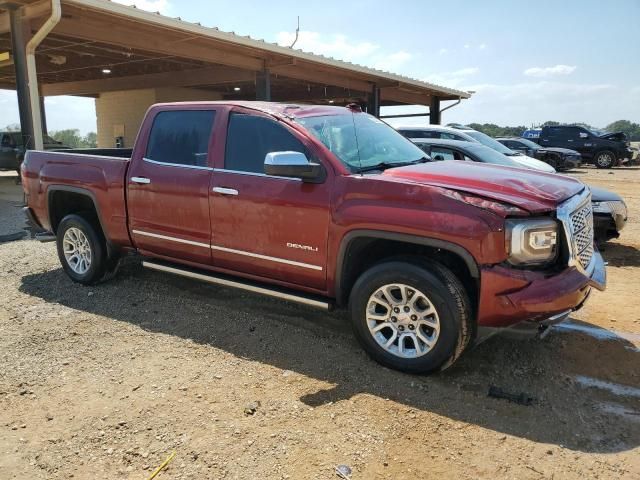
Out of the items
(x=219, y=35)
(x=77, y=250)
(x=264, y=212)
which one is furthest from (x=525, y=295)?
(x=219, y=35)

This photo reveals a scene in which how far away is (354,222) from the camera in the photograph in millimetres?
3693

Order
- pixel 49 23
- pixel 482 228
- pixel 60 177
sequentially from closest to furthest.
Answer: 1. pixel 482 228
2. pixel 60 177
3. pixel 49 23

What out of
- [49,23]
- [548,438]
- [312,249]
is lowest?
[548,438]

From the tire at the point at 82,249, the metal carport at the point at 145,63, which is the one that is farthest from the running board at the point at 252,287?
the metal carport at the point at 145,63

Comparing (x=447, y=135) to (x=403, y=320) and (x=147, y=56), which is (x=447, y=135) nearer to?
(x=403, y=320)

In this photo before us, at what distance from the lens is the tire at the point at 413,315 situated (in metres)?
3.43

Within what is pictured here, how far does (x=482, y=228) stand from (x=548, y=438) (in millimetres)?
1246

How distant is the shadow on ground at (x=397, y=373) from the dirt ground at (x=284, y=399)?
0.6 inches

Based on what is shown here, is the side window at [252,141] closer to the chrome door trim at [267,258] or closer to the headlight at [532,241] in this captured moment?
Result: the chrome door trim at [267,258]

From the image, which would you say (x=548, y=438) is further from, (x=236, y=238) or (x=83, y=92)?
(x=83, y=92)

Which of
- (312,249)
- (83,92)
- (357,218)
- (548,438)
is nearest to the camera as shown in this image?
(548,438)

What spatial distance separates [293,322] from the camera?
15.3 ft

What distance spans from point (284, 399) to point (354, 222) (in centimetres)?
128

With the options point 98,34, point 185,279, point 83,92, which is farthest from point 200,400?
point 83,92
